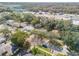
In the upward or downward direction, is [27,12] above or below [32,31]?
above

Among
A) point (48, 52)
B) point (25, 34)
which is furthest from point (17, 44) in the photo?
point (48, 52)

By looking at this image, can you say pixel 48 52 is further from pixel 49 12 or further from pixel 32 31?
pixel 49 12

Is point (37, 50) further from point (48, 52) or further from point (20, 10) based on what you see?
point (20, 10)

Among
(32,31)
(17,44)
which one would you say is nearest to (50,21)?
(32,31)

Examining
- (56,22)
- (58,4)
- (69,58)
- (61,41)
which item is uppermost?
(58,4)

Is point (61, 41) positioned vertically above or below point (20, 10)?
below

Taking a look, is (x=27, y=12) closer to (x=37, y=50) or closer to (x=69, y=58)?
(x=37, y=50)

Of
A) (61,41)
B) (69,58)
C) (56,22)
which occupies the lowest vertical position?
(69,58)
